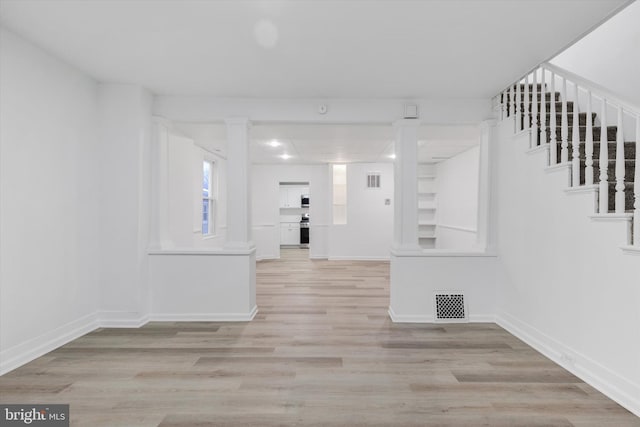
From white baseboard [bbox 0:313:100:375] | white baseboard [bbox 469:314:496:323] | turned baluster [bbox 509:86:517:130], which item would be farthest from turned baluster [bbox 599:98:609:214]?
white baseboard [bbox 0:313:100:375]

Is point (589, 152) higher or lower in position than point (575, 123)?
lower

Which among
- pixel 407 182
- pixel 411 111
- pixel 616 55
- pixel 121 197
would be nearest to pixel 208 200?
pixel 121 197

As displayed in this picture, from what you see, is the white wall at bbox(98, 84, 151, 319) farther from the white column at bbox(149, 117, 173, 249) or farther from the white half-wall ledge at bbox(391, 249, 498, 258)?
the white half-wall ledge at bbox(391, 249, 498, 258)

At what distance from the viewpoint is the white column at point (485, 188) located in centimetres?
350

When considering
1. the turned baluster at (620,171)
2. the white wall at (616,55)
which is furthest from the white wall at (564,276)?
the white wall at (616,55)

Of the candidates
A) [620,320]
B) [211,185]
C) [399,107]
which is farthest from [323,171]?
[620,320]

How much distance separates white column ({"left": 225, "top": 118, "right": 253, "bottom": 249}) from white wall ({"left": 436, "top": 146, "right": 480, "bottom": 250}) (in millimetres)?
3676

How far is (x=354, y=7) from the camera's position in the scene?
1975mm

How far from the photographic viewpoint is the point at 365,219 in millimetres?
7727

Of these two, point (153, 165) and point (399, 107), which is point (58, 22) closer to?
point (153, 165)

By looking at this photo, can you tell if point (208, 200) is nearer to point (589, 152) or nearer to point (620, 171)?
point (589, 152)

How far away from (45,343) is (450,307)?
3.81m

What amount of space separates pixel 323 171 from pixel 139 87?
5.02 metres

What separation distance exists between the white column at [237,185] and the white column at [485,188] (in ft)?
8.70
